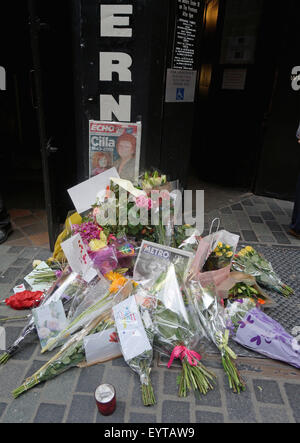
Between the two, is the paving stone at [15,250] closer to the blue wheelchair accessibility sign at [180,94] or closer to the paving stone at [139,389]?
the paving stone at [139,389]

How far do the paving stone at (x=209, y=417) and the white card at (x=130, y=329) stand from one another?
49 centimetres

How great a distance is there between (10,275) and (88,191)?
116 centimetres

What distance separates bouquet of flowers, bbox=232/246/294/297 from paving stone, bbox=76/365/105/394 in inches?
59.0

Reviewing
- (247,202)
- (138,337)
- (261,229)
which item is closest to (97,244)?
(138,337)

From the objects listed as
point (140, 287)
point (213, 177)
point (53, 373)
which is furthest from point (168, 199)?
point (213, 177)

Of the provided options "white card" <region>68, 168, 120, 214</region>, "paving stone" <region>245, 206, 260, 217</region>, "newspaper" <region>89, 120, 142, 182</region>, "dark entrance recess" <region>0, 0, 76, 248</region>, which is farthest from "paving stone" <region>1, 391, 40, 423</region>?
"paving stone" <region>245, 206, 260, 217</region>

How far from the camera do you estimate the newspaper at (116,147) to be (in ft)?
11.9

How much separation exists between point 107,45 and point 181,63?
2.82 ft

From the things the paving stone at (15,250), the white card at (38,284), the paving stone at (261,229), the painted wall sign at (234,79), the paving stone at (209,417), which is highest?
the painted wall sign at (234,79)

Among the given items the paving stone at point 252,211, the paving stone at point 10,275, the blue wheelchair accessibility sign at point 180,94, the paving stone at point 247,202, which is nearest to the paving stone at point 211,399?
the paving stone at point 10,275

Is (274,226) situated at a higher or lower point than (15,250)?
higher

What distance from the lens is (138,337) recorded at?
229 centimetres

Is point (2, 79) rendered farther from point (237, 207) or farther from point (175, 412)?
point (175, 412)

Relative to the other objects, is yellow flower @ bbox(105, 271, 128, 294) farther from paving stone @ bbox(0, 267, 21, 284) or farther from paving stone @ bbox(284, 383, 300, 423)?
paving stone @ bbox(284, 383, 300, 423)
